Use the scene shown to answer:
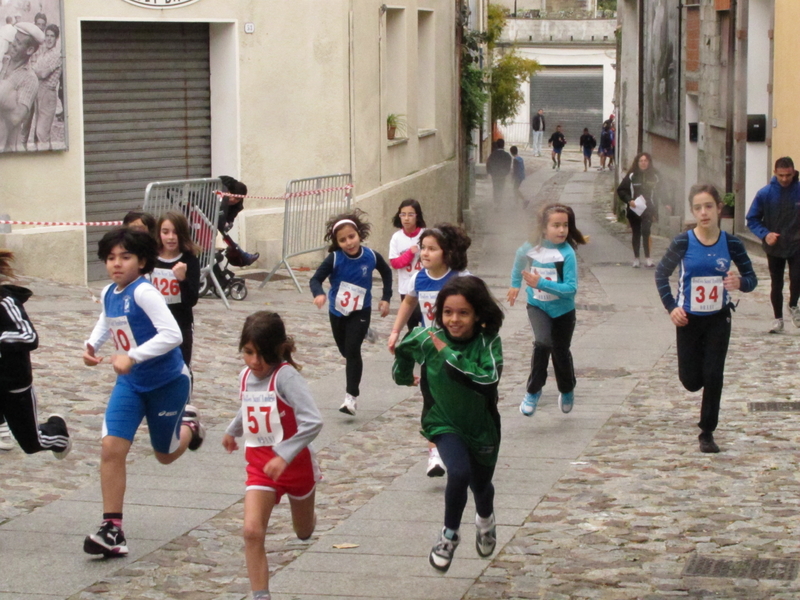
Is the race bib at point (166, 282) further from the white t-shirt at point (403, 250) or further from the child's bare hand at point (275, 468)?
the child's bare hand at point (275, 468)

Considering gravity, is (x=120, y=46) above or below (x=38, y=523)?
above

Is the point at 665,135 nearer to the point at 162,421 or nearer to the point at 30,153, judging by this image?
the point at 30,153

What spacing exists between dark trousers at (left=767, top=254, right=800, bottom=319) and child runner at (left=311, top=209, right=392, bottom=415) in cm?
556

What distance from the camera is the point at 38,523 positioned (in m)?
6.16

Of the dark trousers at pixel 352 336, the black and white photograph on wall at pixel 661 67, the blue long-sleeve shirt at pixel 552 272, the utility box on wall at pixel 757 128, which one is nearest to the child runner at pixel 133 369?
the dark trousers at pixel 352 336

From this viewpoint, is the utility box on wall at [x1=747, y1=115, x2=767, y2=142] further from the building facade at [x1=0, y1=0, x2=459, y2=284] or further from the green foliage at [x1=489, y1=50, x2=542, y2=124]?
the green foliage at [x1=489, y1=50, x2=542, y2=124]

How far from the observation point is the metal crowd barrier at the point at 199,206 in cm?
1358

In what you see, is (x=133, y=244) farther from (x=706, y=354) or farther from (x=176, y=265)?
(x=706, y=354)

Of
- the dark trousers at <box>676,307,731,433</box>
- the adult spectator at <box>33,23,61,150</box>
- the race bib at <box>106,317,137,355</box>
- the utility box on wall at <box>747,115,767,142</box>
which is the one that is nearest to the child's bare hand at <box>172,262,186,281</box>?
the race bib at <box>106,317,137,355</box>

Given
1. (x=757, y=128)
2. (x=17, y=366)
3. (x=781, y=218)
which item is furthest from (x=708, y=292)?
(x=757, y=128)

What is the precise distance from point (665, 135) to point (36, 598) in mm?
23817

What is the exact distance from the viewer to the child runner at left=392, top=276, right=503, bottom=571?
5.15m

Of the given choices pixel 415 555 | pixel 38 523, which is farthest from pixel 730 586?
pixel 38 523

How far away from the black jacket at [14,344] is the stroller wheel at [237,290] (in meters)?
8.56
